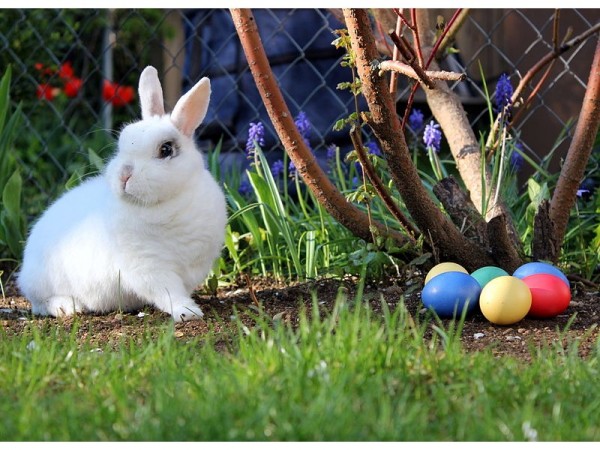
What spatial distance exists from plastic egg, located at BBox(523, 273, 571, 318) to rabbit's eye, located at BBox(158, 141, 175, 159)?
125cm

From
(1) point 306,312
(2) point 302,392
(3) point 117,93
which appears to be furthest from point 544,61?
(3) point 117,93

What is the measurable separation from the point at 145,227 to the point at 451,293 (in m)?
1.04

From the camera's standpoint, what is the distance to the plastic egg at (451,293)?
288cm

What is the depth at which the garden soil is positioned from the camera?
2.67 metres

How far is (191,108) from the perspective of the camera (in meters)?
3.18

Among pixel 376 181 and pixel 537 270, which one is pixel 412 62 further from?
pixel 537 270

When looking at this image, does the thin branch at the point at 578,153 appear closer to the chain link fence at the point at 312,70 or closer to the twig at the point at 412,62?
the twig at the point at 412,62

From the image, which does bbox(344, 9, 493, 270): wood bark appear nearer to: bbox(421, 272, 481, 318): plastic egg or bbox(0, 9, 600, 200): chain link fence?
bbox(421, 272, 481, 318): plastic egg

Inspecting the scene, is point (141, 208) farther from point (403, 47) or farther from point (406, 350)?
point (406, 350)

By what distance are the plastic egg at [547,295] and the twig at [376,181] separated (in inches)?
20.5

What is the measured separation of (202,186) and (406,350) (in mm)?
1236

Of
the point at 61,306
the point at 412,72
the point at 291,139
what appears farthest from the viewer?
the point at 61,306

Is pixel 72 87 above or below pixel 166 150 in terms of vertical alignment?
above
